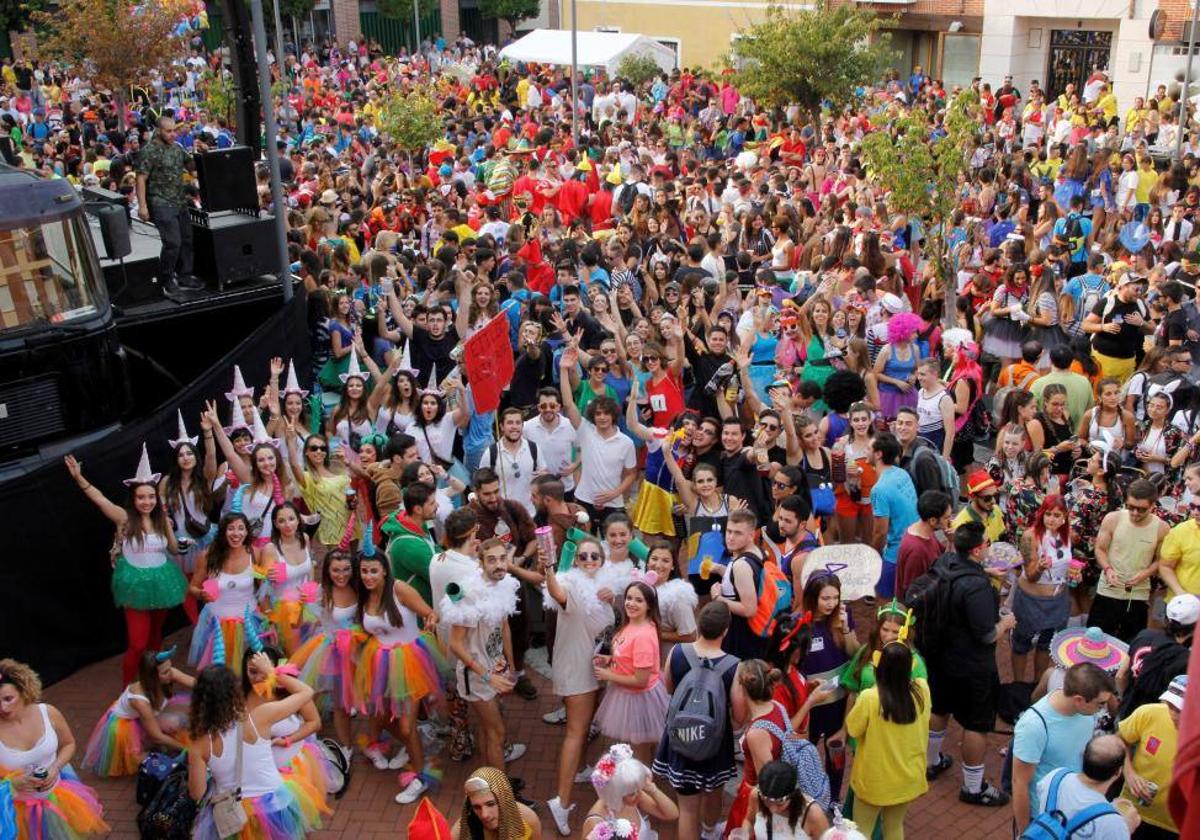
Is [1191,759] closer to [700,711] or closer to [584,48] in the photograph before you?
[700,711]

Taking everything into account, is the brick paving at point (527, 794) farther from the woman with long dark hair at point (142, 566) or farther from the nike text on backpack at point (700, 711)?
the nike text on backpack at point (700, 711)

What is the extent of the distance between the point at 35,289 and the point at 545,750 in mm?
5503

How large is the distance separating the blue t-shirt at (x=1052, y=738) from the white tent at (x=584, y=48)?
27153mm

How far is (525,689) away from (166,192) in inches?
264

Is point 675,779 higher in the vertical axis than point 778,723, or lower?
lower

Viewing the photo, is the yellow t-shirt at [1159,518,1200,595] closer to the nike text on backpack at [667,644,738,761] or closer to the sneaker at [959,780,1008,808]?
the sneaker at [959,780,1008,808]

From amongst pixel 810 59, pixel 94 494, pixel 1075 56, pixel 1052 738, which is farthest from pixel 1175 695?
pixel 1075 56

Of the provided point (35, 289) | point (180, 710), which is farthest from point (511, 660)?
point (35, 289)

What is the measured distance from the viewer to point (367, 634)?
748 centimetres

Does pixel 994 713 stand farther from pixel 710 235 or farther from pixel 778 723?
pixel 710 235

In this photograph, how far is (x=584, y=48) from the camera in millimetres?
32156

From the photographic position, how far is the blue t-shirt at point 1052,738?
6008 millimetres

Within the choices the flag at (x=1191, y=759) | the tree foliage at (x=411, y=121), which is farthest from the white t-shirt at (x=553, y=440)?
the tree foliage at (x=411, y=121)

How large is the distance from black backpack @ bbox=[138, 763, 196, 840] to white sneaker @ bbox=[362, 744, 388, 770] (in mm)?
1245
